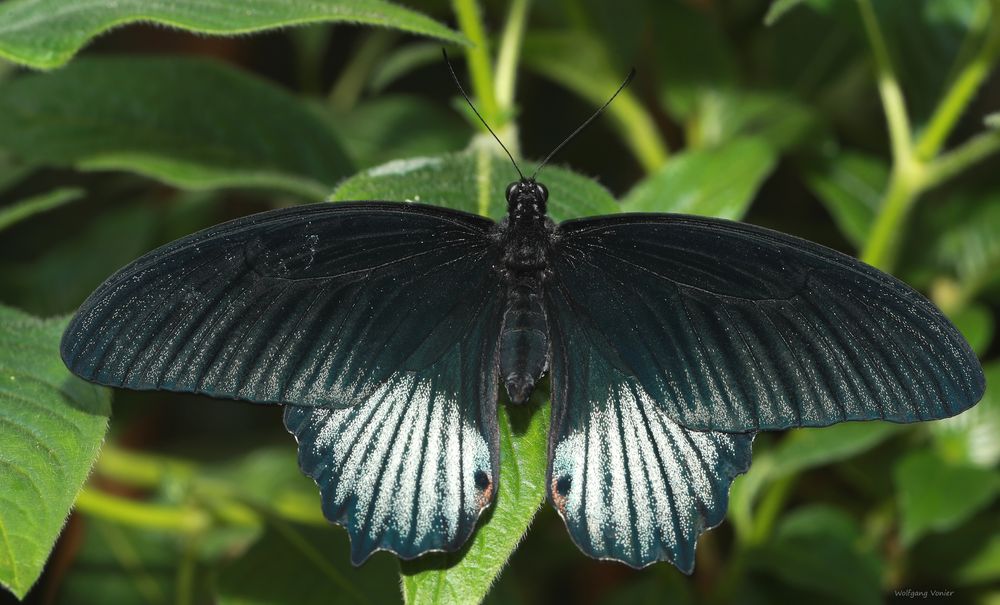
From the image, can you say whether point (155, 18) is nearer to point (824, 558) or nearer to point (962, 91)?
point (962, 91)

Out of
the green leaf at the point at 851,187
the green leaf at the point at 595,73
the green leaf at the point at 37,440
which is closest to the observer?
the green leaf at the point at 37,440

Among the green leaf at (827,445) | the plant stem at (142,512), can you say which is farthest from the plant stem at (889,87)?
the plant stem at (142,512)

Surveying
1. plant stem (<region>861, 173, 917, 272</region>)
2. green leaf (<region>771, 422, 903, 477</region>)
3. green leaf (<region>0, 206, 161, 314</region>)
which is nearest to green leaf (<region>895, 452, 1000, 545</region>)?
green leaf (<region>771, 422, 903, 477</region>)

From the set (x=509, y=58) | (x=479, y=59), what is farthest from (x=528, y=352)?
(x=509, y=58)

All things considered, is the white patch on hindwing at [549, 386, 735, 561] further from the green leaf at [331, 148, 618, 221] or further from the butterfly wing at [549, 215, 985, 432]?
the green leaf at [331, 148, 618, 221]

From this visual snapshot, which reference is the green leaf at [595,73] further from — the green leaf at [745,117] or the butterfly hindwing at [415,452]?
the butterfly hindwing at [415,452]

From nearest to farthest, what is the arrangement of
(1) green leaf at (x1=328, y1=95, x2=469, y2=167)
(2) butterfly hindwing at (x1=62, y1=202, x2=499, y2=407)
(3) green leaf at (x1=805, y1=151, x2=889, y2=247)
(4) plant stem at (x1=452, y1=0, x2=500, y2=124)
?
(2) butterfly hindwing at (x1=62, y1=202, x2=499, y2=407) → (4) plant stem at (x1=452, y1=0, x2=500, y2=124) → (3) green leaf at (x1=805, y1=151, x2=889, y2=247) → (1) green leaf at (x1=328, y1=95, x2=469, y2=167)
